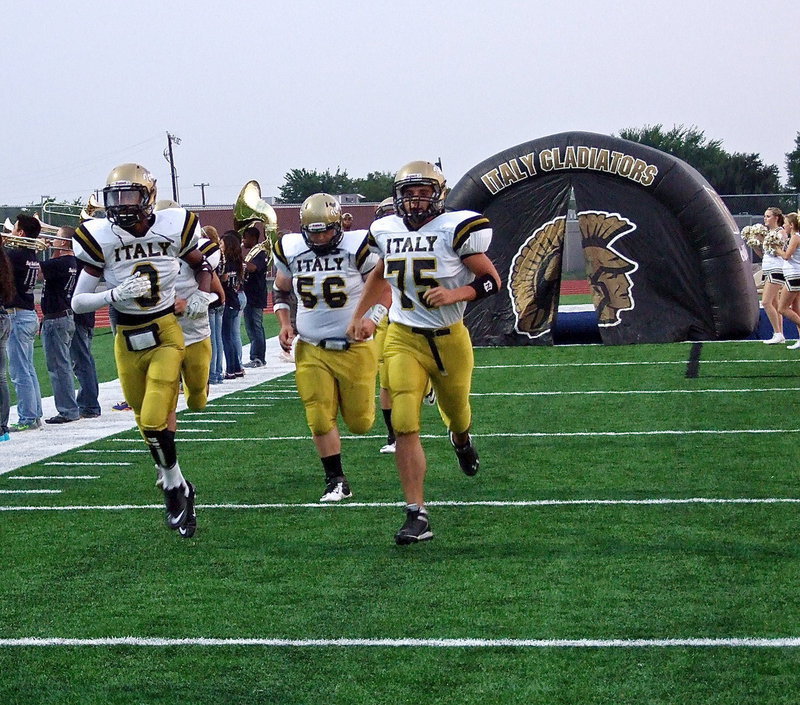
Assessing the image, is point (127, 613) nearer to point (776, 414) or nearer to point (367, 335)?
point (367, 335)

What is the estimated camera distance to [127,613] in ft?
15.1

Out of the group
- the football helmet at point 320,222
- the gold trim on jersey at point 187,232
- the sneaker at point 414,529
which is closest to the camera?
the sneaker at point 414,529

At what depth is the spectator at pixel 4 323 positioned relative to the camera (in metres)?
8.65

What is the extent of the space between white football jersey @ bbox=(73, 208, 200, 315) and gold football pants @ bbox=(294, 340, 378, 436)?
89cm

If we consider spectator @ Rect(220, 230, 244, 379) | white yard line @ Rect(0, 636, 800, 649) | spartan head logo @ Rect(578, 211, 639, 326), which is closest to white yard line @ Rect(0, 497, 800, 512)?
white yard line @ Rect(0, 636, 800, 649)

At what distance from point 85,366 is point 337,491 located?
477cm

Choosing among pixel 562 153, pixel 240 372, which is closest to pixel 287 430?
pixel 240 372

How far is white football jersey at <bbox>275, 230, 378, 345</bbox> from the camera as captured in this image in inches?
263

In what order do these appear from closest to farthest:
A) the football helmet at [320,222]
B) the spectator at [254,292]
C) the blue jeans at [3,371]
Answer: the football helmet at [320,222], the blue jeans at [3,371], the spectator at [254,292]

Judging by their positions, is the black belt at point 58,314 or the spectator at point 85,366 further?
the spectator at point 85,366

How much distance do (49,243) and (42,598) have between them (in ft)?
20.5

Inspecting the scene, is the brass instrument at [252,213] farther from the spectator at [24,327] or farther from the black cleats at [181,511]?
the black cleats at [181,511]

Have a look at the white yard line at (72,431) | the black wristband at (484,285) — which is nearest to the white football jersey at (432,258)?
the black wristband at (484,285)

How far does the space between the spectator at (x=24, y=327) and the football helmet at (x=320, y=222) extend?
3782 mm
